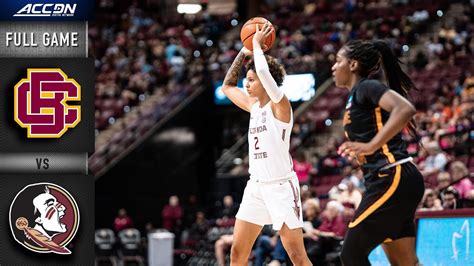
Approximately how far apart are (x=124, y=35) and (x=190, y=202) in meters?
9.72

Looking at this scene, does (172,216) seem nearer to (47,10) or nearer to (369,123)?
(47,10)

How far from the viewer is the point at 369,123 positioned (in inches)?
256

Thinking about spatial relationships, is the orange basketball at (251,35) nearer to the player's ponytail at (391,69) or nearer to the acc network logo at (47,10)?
the acc network logo at (47,10)

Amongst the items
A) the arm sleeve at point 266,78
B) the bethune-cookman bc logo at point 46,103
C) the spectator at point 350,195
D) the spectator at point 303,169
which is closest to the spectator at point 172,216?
the spectator at point 303,169

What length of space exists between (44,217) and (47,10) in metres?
1.77

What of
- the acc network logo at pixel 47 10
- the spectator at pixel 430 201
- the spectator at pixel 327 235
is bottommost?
the spectator at pixel 327 235

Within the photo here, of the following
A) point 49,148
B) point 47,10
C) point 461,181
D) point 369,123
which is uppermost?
point 47,10

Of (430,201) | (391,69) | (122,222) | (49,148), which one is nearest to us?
(391,69)

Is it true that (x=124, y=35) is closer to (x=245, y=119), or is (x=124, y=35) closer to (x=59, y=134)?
(x=245, y=119)

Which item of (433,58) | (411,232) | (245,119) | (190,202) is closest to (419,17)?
(433,58)

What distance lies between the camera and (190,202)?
25.6 metres

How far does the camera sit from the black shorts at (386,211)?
636 cm

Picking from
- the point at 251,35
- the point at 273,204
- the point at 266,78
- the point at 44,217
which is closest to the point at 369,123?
the point at 266,78

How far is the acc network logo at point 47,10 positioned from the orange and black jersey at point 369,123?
312 cm
